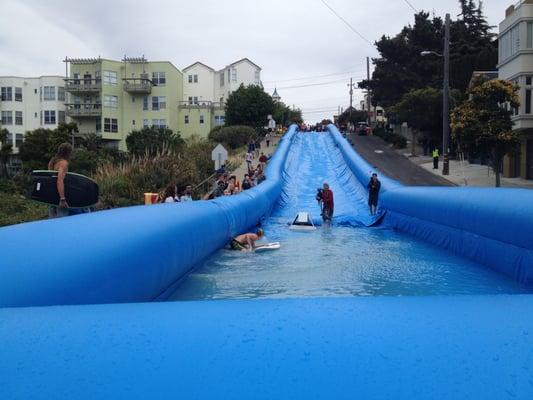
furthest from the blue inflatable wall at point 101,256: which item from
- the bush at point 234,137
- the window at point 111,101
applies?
the window at point 111,101

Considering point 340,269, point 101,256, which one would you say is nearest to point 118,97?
point 340,269

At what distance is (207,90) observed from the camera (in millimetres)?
70562

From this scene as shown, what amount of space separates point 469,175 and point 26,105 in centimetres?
5429

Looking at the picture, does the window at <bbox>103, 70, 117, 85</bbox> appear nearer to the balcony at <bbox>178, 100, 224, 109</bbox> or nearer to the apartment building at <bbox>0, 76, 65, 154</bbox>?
the apartment building at <bbox>0, 76, 65, 154</bbox>

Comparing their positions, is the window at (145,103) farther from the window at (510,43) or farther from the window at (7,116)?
the window at (510,43)

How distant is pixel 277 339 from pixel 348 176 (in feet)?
73.6

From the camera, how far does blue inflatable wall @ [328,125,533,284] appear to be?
7008 mm

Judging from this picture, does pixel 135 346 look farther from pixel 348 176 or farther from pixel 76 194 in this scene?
pixel 348 176

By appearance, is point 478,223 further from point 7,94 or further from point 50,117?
point 7,94

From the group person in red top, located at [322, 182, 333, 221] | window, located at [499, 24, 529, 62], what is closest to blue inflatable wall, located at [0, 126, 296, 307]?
person in red top, located at [322, 182, 333, 221]

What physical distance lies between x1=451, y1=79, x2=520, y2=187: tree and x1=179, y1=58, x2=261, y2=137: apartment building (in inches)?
1675

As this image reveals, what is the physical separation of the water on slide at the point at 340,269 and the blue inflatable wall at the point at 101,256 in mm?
654

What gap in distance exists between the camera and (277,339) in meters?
2.46

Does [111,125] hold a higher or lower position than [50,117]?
lower
